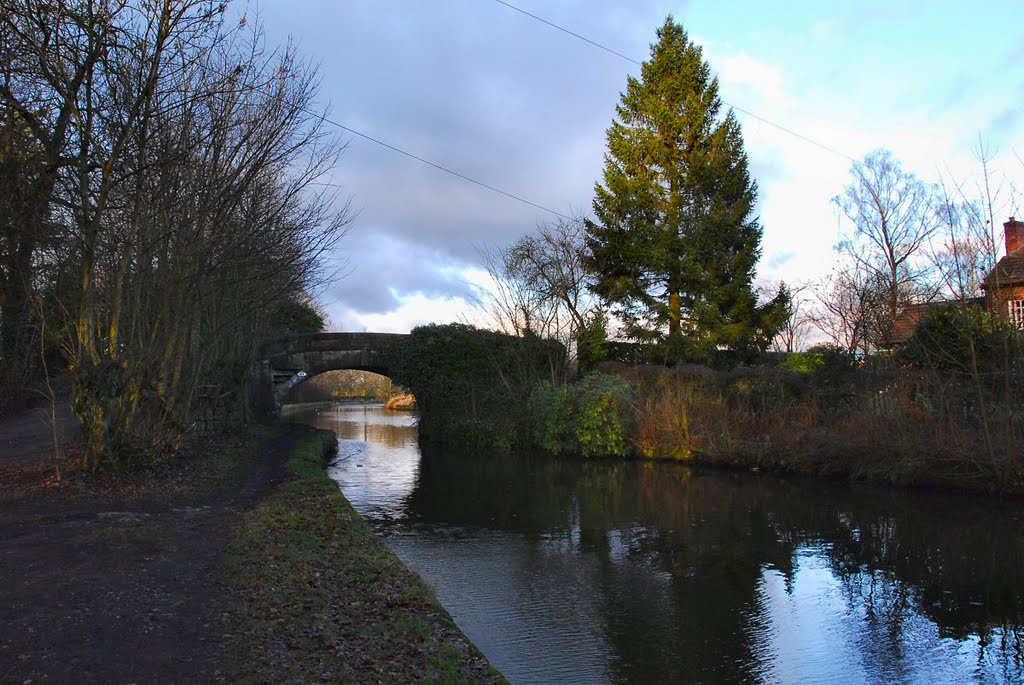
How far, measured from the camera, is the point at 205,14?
1165 centimetres

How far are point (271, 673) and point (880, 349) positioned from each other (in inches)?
768

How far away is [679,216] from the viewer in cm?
3030

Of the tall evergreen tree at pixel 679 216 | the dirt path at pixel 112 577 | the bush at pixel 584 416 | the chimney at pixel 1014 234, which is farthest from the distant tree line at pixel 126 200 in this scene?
the chimney at pixel 1014 234

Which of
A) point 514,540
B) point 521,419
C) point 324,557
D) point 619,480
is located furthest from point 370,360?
point 324,557

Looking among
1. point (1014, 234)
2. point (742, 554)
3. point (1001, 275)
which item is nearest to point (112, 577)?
point (742, 554)

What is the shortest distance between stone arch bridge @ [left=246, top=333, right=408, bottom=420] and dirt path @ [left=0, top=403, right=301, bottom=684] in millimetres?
18931

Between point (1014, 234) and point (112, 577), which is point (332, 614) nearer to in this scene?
point (112, 577)

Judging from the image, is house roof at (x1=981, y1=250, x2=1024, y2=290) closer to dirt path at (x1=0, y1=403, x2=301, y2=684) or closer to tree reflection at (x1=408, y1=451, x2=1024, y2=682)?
tree reflection at (x1=408, y1=451, x2=1024, y2=682)

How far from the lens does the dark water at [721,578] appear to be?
7035mm

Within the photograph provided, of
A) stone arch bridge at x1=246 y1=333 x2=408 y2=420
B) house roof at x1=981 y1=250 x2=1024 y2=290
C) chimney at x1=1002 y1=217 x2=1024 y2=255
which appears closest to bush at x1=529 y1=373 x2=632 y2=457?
stone arch bridge at x1=246 y1=333 x2=408 y2=420

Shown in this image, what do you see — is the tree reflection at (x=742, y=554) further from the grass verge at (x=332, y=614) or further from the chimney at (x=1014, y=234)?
the chimney at (x=1014, y=234)

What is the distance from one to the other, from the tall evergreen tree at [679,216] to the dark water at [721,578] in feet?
40.7

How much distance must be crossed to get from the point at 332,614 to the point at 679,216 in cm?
2599

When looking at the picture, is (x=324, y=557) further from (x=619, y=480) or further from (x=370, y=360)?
(x=370, y=360)
